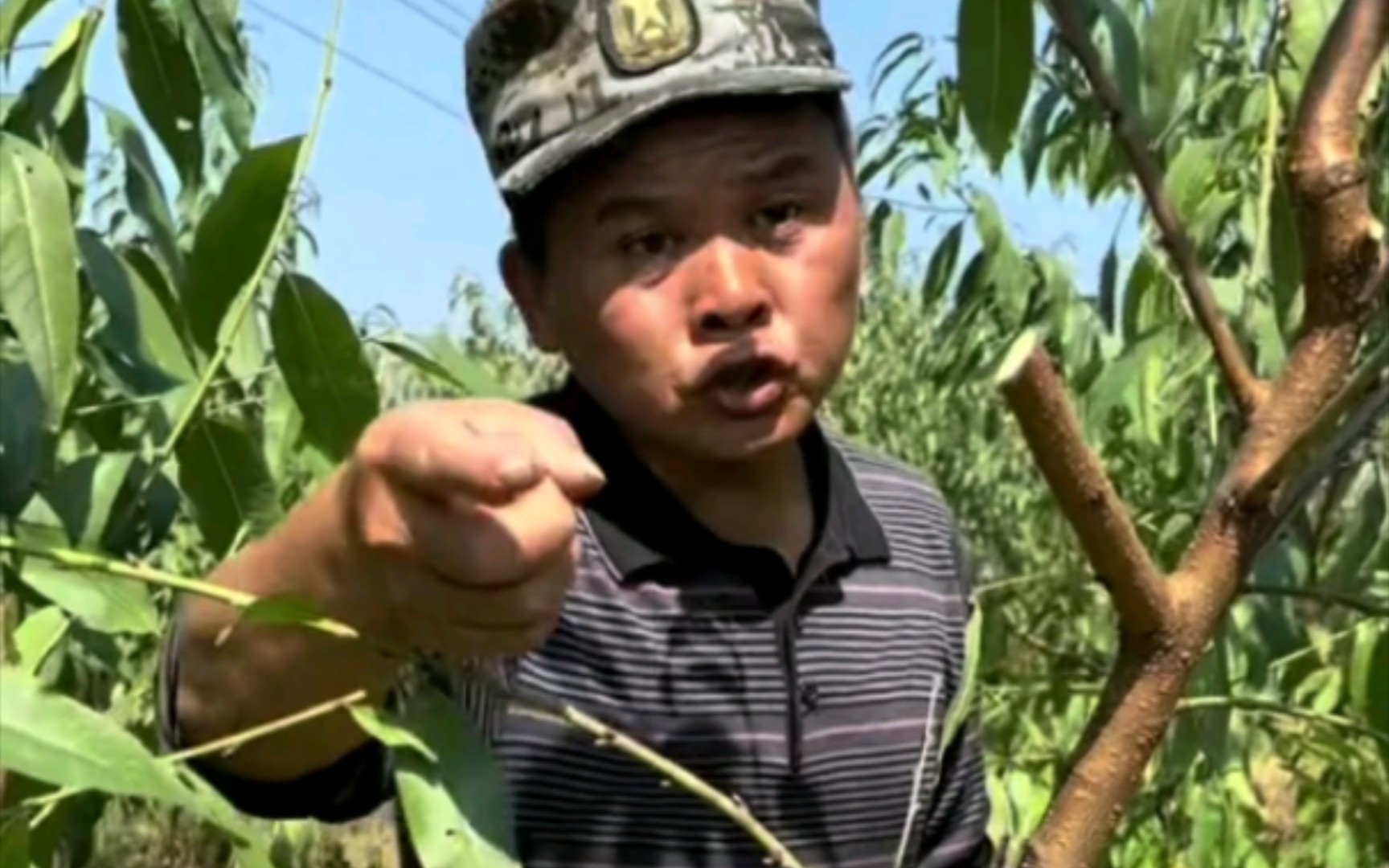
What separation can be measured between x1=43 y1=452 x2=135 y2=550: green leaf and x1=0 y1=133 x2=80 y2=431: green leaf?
0.08 m

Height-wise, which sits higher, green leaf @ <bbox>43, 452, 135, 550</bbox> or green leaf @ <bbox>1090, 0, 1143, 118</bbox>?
green leaf @ <bbox>1090, 0, 1143, 118</bbox>

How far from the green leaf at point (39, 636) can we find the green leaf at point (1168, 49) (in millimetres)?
390

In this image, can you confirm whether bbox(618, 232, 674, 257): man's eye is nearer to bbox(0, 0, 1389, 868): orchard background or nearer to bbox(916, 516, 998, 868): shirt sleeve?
Answer: bbox(0, 0, 1389, 868): orchard background

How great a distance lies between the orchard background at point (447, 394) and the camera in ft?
2.18

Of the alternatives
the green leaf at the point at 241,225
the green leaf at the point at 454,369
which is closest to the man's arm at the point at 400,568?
the green leaf at the point at 241,225

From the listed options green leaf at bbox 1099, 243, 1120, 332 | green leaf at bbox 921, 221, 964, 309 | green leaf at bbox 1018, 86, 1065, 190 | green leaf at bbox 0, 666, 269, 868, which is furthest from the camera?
green leaf at bbox 921, 221, 964, 309

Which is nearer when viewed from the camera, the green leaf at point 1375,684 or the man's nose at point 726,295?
the man's nose at point 726,295

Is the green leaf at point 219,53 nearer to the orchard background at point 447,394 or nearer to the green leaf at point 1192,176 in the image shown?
the orchard background at point 447,394

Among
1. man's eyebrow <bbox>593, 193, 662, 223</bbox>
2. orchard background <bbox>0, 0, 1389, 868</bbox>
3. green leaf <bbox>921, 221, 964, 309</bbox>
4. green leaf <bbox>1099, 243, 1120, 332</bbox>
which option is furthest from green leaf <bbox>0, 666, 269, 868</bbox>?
green leaf <bbox>921, 221, 964, 309</bbox>

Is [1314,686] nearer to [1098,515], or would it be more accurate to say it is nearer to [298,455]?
[298,455]

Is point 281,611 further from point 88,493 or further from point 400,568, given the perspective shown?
point 88,493

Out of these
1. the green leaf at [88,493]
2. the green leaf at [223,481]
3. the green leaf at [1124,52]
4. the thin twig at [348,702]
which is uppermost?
the green leaf at [1124,52]

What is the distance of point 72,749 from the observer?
0.49 meters

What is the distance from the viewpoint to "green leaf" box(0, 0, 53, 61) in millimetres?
759
